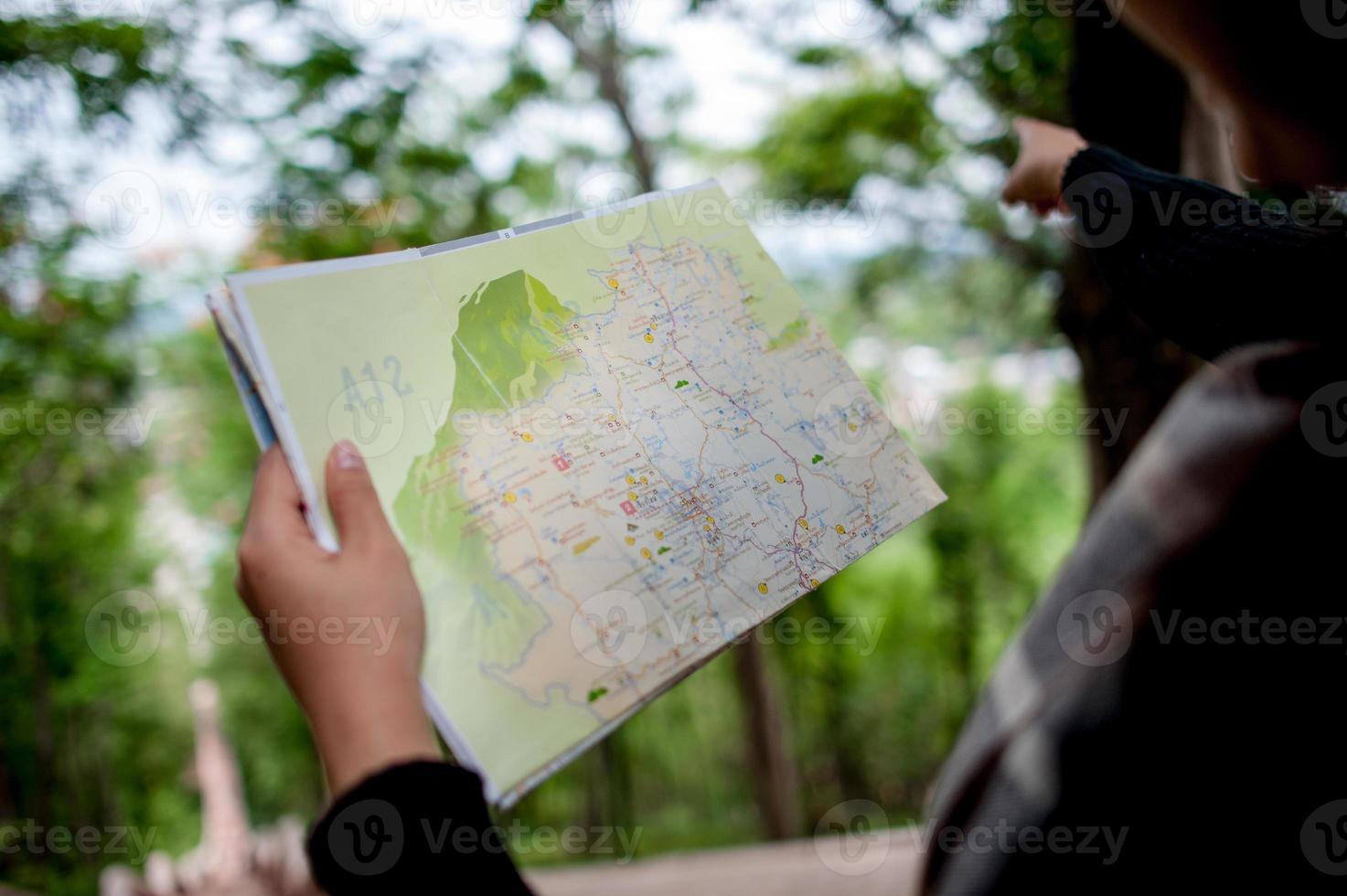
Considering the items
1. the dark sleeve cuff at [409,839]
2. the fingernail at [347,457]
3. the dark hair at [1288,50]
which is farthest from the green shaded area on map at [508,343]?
the dark hair at [1288,50]

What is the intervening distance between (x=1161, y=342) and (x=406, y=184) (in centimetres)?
448

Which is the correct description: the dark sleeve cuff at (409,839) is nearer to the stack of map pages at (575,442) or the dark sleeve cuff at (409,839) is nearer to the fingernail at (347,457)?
the stack of map pages at (575,442)

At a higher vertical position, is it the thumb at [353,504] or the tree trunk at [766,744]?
the thumb at [353,504]

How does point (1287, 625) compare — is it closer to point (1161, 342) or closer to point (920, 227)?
point (1161, 342)

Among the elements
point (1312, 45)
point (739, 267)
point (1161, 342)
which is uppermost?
point (1312, 45)

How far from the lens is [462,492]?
3.12 feet

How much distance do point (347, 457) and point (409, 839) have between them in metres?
0.46

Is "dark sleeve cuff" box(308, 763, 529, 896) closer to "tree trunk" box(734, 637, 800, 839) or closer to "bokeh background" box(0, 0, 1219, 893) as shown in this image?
"bokeh background" box(0, 0, 1219, 893)

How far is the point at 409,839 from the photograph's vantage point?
1.97 ft

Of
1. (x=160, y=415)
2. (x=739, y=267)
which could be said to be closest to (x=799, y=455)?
(x=739, y=267)

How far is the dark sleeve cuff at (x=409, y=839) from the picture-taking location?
0.60 meters

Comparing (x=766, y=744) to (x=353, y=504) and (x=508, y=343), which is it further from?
(x=353, y=504)

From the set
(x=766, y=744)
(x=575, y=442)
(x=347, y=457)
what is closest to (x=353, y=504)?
(x=347, y=457)

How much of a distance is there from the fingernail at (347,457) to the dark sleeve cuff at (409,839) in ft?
1.23
